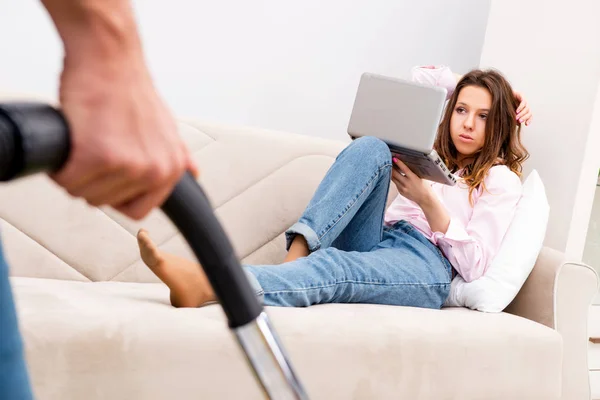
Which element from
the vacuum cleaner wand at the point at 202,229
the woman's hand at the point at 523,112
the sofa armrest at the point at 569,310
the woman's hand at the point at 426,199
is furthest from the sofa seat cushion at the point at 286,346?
the vacuum cleaner wand at the point at 202,229

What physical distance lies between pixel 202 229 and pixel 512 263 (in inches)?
64.4

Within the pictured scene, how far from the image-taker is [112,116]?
315 mm

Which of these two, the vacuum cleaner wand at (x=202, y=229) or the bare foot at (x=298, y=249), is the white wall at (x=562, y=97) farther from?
the vacuum cleaner wand at (x=202, y=229)

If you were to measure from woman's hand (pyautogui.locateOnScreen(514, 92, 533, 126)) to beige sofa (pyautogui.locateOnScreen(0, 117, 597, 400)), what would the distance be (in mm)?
444

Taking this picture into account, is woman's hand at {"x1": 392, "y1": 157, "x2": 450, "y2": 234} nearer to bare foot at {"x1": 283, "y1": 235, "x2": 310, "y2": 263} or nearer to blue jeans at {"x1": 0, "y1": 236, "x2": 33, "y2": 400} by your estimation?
bare foot at {"x1": 283, "y1": 235, "x2": 310, "y2": 263}

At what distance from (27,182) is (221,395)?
841 mm

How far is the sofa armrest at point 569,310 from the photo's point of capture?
178 cm

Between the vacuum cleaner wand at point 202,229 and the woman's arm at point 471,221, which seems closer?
the vacuum cleaner wand at point 202,229

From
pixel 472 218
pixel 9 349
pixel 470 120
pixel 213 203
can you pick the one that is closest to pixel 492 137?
pixel 470 120

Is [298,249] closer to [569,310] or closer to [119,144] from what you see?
[569,310]

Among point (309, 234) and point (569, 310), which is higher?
point (309, 234)

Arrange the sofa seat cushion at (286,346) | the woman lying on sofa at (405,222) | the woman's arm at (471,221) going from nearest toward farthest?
1. the sofa seat cushion at (286,346)
2. the woman lying on sofa at (405,222)
3. the woman's arm at (471,221)

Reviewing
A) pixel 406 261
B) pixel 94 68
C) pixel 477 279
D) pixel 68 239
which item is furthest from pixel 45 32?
pixel 94 68

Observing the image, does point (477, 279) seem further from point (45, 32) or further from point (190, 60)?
point (45, 32)
